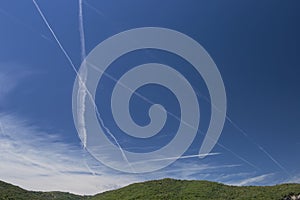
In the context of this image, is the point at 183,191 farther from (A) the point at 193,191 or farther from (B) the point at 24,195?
(B) the point at 24,195

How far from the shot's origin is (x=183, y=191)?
110 meters

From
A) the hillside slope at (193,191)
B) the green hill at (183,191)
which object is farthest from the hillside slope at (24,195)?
the hillside slope at (193,191)

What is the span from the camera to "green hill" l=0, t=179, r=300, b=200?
98.5 m

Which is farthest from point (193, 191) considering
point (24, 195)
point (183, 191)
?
point (24, 195)

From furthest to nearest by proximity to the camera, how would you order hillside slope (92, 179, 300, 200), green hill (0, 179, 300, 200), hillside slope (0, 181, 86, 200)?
1. hillside slope (0, 181, 86, 200)
2. green hill (0, 179, 300, 200)
3. hillside slope (92, 179, 300, 200)

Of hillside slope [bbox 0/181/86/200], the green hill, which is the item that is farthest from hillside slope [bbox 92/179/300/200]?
hillside slope [bbox 0/181/86/200]

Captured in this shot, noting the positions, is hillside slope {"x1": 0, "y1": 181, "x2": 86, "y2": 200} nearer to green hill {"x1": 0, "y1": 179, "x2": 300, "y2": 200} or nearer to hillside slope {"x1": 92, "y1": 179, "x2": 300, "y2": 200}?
green hill {"x1": 0, "y1": 179, "x2": 300, "y2": 200}

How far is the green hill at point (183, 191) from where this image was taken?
323ft

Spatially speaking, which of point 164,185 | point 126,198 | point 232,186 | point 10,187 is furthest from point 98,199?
point 232,186

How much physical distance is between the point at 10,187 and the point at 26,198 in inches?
550

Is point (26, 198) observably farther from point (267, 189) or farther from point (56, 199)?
point (267, 189)

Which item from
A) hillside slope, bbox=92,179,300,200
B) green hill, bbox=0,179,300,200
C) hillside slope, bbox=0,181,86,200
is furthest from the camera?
hillside slope, bbox=0,181,86,200

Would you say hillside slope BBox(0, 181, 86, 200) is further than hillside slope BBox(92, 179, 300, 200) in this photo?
Yes

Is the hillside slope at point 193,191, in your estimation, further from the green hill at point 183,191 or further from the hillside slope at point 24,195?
the hillside slope at point 24,195
